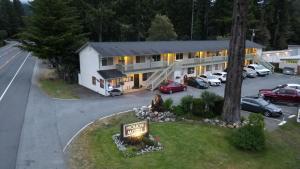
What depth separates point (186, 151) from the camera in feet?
Answer: 61.1

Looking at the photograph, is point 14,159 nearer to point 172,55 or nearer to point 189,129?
point 189,129

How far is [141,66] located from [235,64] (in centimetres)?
1678

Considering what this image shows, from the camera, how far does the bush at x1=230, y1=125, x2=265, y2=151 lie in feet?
63.4

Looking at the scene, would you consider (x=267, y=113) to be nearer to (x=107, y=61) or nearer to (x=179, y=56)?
(x=107, y=61)

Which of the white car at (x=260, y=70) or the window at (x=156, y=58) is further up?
the window at (x=156, y=58)

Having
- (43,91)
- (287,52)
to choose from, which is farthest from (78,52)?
(287,52)

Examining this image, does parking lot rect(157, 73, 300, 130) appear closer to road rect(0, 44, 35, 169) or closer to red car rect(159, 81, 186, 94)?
red car rect(159, 81, 186, 94)

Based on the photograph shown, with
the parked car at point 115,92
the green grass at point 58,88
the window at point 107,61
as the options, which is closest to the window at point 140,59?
the window at point 107,61

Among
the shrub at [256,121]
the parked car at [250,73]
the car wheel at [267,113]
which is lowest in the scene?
the car wheel at [267,113]

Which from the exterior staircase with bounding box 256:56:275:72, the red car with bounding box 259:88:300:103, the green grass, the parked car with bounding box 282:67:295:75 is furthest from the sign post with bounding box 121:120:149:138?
the parked car with bounding box 282:67:295:75

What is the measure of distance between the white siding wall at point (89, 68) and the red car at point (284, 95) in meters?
19.2

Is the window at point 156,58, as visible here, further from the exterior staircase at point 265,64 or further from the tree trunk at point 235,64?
the exterior staircase at point 265,64

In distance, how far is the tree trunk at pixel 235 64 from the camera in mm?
22609

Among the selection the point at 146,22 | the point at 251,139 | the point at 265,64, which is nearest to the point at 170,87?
the point at 251,139
